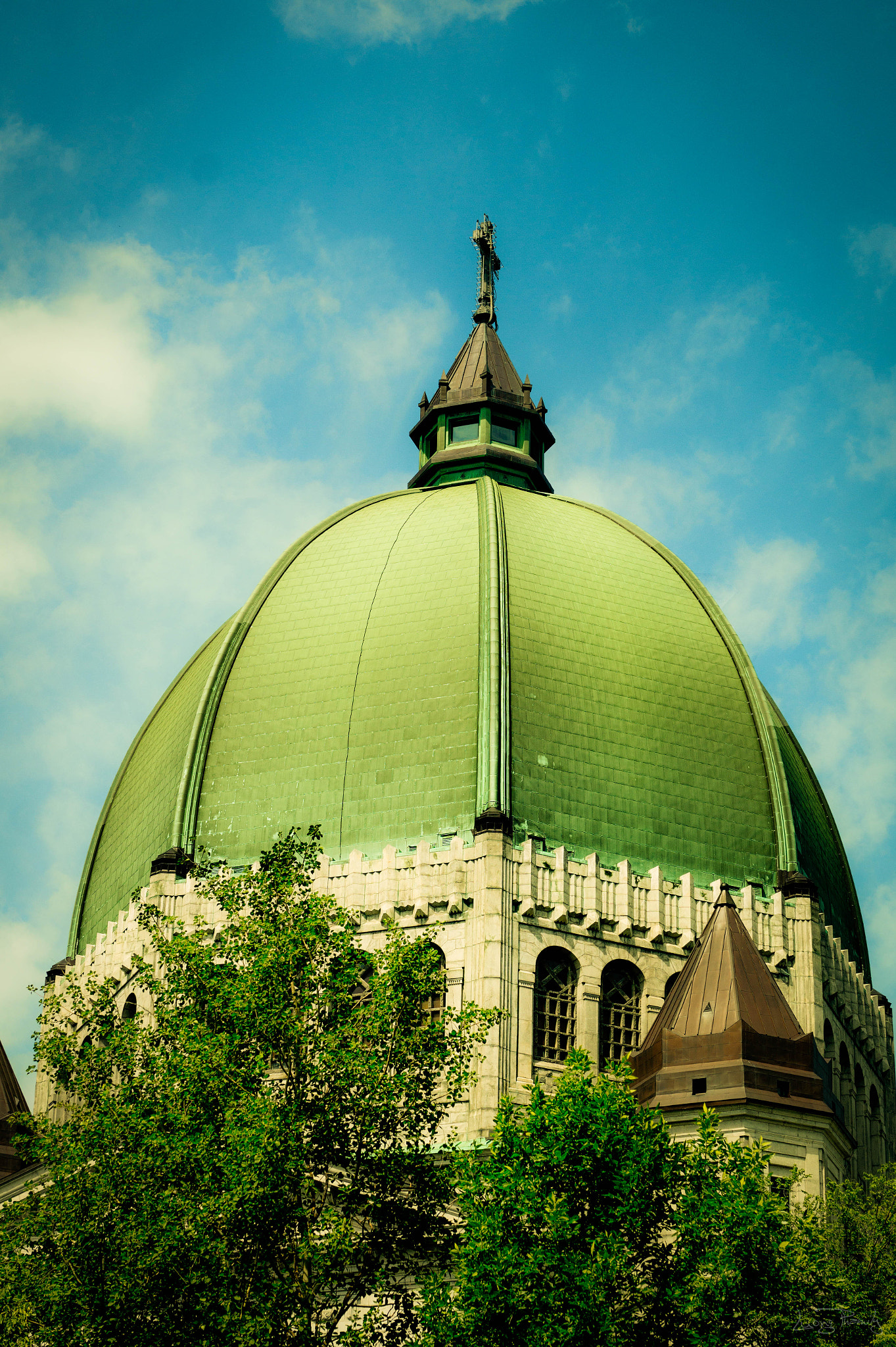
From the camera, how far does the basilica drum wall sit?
42219mm

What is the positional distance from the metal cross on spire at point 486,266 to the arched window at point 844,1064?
109 feet

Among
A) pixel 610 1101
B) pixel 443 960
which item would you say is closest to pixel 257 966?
pixel 610 1101

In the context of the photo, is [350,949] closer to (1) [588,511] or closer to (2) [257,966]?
(2) [257,966]

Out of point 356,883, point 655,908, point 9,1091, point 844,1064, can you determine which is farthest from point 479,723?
point 9,1091

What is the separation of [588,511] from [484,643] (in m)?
11.5

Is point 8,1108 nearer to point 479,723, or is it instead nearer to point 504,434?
point 479,723

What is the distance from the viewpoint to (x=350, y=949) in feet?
105

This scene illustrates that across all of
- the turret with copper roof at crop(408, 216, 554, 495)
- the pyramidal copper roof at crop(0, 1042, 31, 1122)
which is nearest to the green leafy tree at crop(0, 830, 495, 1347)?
the pyramidal copper roof at crop(0, 1042, 31, 1122)

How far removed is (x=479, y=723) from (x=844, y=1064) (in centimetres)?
1372

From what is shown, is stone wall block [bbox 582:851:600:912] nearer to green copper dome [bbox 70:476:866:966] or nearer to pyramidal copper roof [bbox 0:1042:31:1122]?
green copper dome [bbox 70:476:866:966]

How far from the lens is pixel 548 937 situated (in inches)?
1718

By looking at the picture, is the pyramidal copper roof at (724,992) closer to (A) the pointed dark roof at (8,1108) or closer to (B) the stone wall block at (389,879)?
(B) the stone wall block at (389,879)

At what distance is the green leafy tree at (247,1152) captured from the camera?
28.4 meters

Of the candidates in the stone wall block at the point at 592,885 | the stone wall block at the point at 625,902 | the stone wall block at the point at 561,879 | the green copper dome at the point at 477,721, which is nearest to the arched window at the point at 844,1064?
the green copper dome at the point at 477,721
